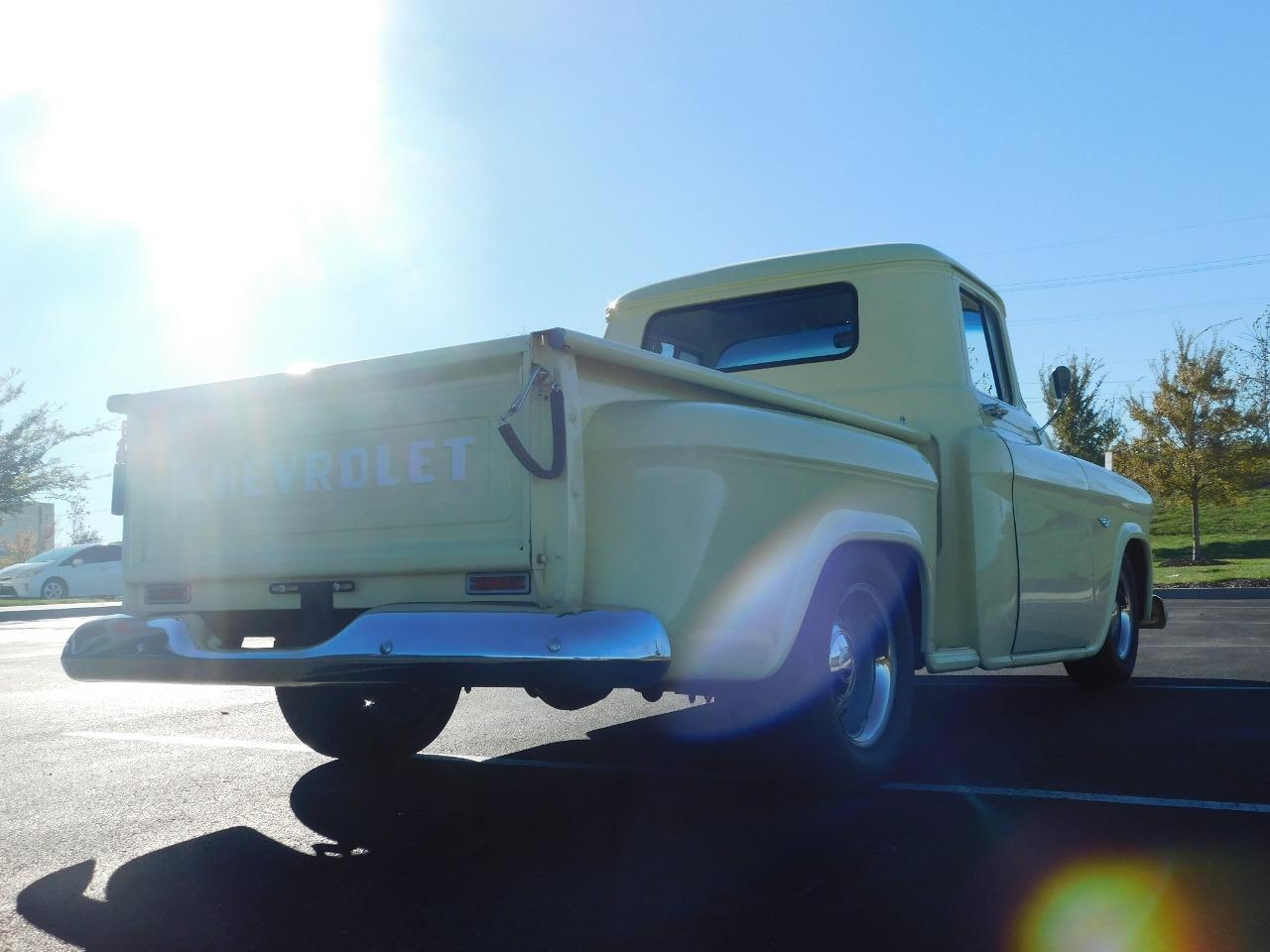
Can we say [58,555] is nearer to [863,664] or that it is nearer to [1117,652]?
[1117,652]

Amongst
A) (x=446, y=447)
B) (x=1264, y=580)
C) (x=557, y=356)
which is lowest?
(x=1264, y=580)

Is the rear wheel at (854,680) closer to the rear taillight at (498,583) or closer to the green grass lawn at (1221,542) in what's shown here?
the rear taillight at (498,583)

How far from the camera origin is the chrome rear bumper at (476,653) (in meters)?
3.14

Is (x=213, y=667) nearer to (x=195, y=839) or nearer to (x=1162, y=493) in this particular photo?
(x=195, y=839)

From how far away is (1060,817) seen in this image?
3.89 meters

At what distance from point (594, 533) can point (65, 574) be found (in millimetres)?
27156

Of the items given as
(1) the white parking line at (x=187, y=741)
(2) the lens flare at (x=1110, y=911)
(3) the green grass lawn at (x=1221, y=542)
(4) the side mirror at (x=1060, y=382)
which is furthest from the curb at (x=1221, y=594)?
(2) the lens flare at (x=1110, y=911)

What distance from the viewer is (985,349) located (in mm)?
5992

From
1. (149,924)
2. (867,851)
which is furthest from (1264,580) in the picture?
(149,924)

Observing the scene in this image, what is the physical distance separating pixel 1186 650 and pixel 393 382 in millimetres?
7766

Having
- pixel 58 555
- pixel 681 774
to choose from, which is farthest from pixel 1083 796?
pixel 58 555

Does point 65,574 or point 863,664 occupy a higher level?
point 863,664

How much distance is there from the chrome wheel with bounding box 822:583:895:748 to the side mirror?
2.79 meters

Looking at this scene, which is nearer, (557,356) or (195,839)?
(557,356)
